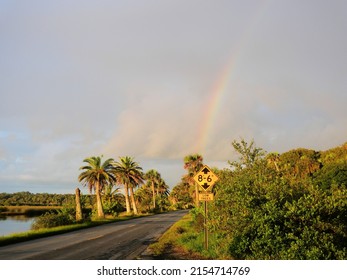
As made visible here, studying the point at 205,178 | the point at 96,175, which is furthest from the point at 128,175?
the point at 205,178

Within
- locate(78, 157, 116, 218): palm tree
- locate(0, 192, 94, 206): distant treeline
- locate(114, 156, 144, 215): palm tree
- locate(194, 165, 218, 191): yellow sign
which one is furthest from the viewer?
locate(0, 192, 94, 206): distant treeline

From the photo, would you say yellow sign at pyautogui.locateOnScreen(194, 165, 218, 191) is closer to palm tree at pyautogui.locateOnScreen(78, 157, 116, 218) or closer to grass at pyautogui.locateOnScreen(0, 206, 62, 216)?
palm tree at pyautogui.locateOnScreen(78, 157, 116, 218)

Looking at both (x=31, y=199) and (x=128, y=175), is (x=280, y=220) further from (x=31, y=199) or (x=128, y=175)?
(x=31, y=199)

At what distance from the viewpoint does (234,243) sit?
1134cm

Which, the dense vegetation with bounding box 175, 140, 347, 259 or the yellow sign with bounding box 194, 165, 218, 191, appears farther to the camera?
the yellow sign with bounding box 194, 165, 218, 191

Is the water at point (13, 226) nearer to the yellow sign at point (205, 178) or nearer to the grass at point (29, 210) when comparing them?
the yellow sign at point (205, 178)

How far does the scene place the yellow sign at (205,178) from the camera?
14.8m

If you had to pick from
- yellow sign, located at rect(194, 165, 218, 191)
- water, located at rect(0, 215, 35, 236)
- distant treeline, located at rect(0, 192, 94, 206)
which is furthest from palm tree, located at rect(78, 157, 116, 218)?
distant treeline, located at rect(0, 192, 94, 206)

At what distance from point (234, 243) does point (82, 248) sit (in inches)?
310

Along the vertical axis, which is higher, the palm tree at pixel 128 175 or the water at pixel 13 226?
the palm tree at pixel 128 175

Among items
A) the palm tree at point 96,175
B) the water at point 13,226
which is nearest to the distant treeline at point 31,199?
the water at point 13,226

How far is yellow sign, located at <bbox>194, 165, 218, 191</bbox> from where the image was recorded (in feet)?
48.7
